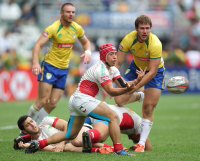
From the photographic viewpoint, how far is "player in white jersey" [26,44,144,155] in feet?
18.6

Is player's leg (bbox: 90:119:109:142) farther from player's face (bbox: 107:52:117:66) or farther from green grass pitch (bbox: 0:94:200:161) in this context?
player's face (bbox: 107:52:117:66)

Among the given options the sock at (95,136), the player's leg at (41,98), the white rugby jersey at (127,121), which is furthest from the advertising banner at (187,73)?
the sock at (95,136)

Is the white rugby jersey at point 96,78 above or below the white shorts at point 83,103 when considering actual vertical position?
above

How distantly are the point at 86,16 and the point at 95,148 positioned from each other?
18897 millimetres

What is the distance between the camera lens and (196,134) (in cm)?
835

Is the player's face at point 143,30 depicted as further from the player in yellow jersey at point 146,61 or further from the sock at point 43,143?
the sock at point 43,143

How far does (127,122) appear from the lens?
Answer: 6582 mm

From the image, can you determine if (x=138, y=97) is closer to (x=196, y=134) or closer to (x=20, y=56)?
(x=196, y=134)

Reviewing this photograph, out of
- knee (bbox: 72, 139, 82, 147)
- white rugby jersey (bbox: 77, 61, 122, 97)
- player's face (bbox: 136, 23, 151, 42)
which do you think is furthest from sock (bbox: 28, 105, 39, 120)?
player's face (bbox: 136, 23, 151, 42)

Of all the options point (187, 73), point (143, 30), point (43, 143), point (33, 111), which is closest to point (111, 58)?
point (143, 30)

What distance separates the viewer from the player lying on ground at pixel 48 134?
630 centimetres

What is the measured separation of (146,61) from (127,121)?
1.18 meters

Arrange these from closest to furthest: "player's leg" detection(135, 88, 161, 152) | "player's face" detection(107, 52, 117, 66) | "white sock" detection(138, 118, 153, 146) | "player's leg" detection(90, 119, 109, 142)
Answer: "player's face" detection(107, 52, 117, 66)
"player's leg" detection(90, 119, 109, 142)
"white sock" detection(138, 118, 153, 146)
"player's leg" detection(135, 88, 161, 152)

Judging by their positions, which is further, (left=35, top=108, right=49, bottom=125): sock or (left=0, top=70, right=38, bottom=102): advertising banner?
(left=0, top=70, right=38, bottom=102): advertising banner
